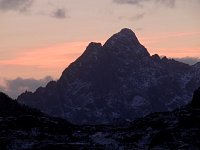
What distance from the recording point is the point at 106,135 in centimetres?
16975

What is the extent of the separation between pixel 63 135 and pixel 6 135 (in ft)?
60.2

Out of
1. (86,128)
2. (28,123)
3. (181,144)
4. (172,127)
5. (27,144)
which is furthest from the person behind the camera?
(86,128)

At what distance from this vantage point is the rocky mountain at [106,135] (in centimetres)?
14950

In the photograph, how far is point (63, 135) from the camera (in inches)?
6678

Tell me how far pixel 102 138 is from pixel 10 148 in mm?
31432

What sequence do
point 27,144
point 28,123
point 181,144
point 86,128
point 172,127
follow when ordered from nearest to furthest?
point 181,144 → point 27,144 → point 172,127 → point 28,123 → point 86,128

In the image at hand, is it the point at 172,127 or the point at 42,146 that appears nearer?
the point at 42,146

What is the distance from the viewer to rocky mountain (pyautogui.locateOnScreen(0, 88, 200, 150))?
490 feet

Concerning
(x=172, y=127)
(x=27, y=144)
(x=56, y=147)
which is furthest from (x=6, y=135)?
(x=172, y=127)

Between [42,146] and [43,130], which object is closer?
[42,146]

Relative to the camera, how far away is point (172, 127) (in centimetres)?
16562

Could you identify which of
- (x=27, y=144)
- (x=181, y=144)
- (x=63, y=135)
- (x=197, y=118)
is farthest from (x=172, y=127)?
→ (x=27, y=144)

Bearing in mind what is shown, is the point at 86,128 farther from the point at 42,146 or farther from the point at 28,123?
the point at 42,146

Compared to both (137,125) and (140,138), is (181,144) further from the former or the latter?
(137,125)
